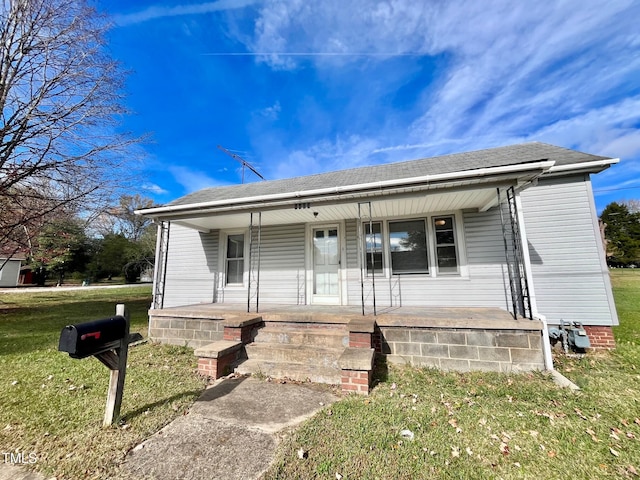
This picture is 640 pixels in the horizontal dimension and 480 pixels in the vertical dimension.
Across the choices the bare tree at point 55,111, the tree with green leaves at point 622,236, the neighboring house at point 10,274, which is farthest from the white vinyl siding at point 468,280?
the tree with green leaves at point 622,236

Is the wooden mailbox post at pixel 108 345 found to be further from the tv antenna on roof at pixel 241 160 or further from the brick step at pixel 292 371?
the tv antenna on roof at pixel 241 160

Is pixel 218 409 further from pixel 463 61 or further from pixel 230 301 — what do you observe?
pixel 463 61

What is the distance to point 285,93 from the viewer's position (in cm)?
1070

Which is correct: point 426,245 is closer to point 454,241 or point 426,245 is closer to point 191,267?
point 454,241

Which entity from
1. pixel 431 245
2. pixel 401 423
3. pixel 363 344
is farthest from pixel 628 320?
pixel 401 423

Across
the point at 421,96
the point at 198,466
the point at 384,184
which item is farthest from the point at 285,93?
the point at 198,466

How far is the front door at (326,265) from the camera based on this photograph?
6.70 m

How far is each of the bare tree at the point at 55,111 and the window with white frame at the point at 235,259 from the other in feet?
14.4

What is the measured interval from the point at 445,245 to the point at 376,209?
5.84 ft

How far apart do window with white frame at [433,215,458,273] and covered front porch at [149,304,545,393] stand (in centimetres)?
146

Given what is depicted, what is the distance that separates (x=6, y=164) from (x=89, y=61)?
3.56m

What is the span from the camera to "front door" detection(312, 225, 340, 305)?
6699 mm

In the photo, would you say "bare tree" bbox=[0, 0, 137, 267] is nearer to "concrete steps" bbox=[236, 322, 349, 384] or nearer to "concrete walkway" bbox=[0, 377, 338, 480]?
"concrete steps" bbox=[236, 322, 349, 384]

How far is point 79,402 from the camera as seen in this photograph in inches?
120
